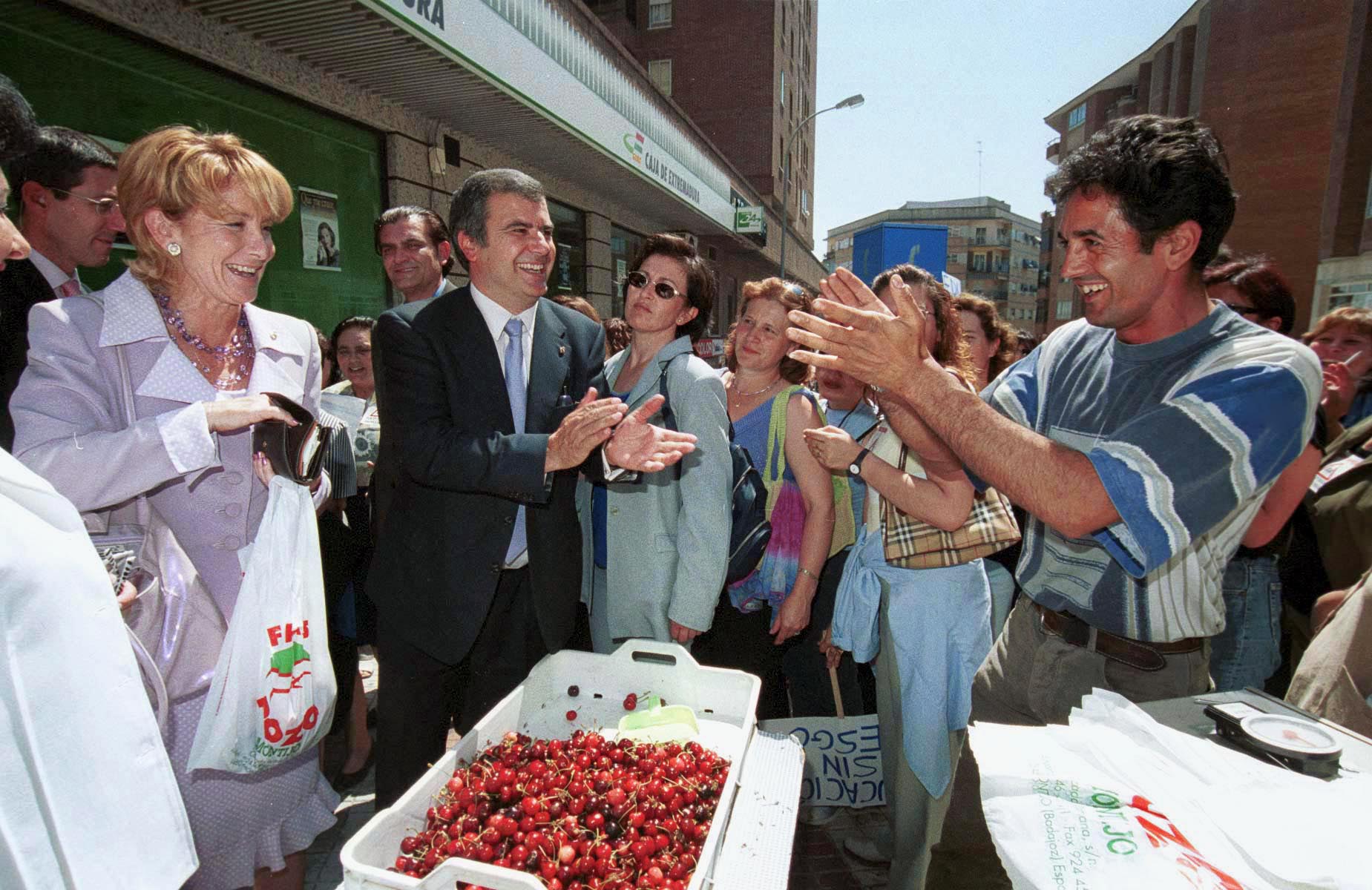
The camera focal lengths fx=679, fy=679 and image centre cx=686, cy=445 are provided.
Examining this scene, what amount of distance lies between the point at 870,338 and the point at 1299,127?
3015 centimetres

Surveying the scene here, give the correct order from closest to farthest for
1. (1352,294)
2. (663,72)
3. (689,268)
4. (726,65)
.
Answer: (689,268) → (1352,294) → (726,65) → (663,72)

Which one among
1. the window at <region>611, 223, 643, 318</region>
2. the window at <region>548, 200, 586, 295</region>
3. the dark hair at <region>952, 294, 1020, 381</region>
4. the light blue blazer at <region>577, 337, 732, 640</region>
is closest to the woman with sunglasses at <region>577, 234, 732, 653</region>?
the light blue blazer at <region>577, 337, 732, 640</region>

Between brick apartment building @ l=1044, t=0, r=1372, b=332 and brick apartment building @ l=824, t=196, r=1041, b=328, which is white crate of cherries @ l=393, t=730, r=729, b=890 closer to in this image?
brick apartment building @ l=1044, t=0, r=1372, b=332

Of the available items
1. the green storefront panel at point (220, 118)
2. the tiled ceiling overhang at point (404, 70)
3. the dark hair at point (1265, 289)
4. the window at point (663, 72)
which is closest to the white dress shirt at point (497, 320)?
the green storefront panel at point (220, 118)

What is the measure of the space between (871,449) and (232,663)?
2.03 metres

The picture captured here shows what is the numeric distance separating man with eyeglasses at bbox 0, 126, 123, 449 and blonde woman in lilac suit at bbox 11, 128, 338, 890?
935 mm

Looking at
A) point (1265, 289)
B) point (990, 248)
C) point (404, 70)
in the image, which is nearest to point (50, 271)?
point (404, 70)

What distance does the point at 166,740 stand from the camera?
1.58 meters

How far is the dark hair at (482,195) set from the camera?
2361mm

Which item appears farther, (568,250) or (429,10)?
(568,250)

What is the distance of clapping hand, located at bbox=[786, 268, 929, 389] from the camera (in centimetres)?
150

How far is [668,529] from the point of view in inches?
98.7

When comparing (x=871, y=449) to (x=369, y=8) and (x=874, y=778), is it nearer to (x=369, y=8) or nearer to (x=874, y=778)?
(x=874, y=778)

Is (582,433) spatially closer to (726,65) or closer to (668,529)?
(668,529)
